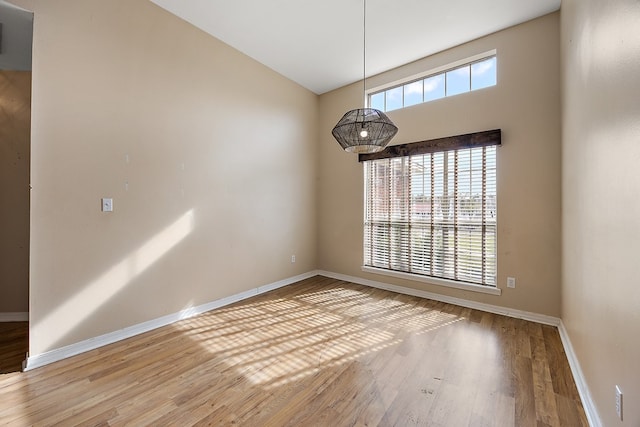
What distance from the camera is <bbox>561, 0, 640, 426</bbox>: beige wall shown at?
1.09m

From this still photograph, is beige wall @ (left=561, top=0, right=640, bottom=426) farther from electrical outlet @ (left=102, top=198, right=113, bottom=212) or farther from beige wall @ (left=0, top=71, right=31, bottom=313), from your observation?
beige wall @ (left=0, top=71, right=31, bottom=313)

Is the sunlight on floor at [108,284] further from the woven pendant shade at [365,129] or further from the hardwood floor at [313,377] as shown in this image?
the woven pendant shade at [365,129]

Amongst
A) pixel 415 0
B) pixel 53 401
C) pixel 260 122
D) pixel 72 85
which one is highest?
pixel 415 0

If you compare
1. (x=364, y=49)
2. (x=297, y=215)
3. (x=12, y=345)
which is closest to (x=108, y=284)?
(x=12, y=345)

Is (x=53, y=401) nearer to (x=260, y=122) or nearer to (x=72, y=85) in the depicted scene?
(x=72, y=85)

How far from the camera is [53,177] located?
6.99ft

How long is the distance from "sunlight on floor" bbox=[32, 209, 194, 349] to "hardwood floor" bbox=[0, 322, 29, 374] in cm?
28

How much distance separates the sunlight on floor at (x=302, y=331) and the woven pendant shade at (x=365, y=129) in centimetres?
181

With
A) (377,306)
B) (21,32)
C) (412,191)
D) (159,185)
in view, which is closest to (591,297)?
(377,306)

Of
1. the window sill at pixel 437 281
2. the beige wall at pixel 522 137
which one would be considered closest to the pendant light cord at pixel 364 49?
the beige wall at pixel 522 137

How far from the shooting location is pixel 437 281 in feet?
11.6

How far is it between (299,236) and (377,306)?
1800 mm

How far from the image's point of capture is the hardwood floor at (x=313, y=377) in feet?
5.20

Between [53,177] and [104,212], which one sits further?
[104,212]
